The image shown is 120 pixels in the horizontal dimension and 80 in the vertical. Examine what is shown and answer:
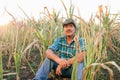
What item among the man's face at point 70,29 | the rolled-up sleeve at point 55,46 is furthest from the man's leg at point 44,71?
the man's face at point 70,29

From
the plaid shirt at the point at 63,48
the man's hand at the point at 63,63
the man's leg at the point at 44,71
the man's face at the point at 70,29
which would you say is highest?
the man's face at the point at 70,29

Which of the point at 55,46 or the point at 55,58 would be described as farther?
the point at 55,46

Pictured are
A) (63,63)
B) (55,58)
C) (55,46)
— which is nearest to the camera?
(63,63)

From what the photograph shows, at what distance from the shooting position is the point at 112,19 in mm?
4516

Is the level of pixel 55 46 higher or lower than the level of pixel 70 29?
lower

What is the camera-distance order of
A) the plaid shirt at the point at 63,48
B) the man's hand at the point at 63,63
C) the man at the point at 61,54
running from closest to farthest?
the man's hand at the point at 63,63 < the man at the point at 61,54 < the plaid shirt at the point at 63,48

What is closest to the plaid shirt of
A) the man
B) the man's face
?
the man

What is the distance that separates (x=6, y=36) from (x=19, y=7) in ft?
10.5

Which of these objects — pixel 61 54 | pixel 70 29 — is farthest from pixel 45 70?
pixel 70 29

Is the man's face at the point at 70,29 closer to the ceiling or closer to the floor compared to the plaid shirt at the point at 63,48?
closer to the ceiling

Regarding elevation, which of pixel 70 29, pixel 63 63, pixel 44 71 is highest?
pixel 70 29

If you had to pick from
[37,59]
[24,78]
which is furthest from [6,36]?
[24,78]

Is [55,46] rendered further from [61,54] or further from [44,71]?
[44,71]

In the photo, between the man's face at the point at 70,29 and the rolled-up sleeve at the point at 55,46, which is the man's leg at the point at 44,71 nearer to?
the rolled-up sleeve at the point at 55,46
